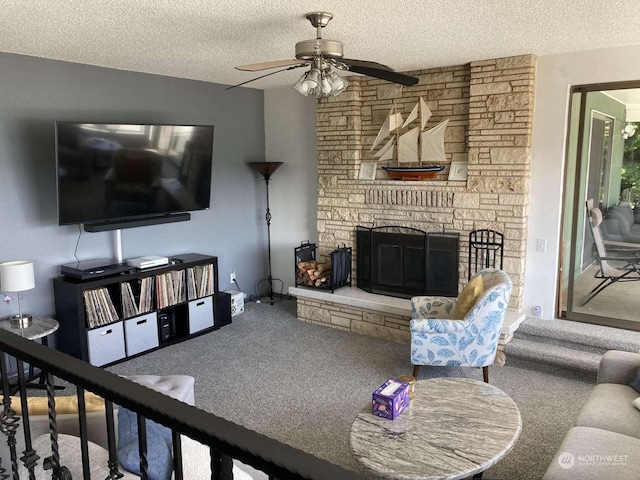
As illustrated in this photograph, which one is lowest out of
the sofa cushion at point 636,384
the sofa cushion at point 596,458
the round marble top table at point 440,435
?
the round marble top table at point 440,435

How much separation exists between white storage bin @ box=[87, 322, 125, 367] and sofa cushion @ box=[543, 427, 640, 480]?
136 inches

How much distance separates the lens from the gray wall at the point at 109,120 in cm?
419

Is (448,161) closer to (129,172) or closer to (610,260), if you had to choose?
(610,260)

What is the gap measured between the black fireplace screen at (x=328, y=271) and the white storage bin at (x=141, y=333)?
153 centimetres

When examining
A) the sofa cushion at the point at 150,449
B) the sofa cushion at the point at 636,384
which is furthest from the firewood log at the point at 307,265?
the sofa cushion at the point at 150,449

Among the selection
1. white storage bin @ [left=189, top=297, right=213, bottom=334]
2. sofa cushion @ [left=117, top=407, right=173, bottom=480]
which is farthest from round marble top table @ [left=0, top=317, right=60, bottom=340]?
sofa cushion @ [left=117, top=407, right=173, bottom=480]

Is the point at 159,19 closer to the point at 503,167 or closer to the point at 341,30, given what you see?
the point at 341,30

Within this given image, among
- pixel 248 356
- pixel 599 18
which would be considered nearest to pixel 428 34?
pixel 599 18

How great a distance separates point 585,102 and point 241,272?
3953 millimetres

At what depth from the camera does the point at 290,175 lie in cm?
624

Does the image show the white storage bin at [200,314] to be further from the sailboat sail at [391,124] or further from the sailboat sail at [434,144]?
the sailboat sail at [434,144]

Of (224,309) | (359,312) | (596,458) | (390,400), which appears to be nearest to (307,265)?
(359,312)

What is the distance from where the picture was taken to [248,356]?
15.2ft

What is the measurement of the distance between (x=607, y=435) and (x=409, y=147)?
327cm
